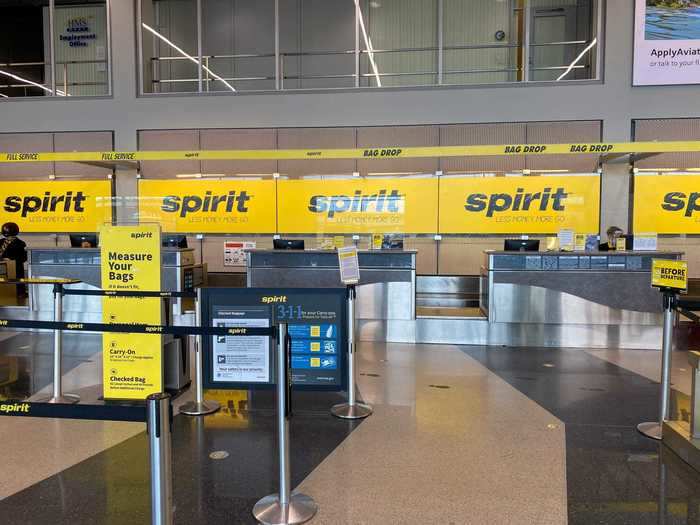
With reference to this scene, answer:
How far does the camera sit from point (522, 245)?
7.37m

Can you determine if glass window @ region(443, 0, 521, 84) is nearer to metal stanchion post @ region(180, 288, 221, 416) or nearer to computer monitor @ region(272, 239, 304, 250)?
computer monitor @ region(272, 239, 304, 250)

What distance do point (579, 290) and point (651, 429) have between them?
10.5 ft

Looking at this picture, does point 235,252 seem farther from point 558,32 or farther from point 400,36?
point 558,32

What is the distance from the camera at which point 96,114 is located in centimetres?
1044

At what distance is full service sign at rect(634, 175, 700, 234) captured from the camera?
943 cm

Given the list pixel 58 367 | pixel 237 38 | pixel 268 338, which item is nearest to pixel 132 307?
pixel 58 367

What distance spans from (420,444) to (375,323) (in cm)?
360

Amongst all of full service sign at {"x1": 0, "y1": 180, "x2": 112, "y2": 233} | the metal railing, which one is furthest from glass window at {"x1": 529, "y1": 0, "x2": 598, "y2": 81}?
full service sign at {"x1": 0, "y1": 180, "x2": 112, "y2": 233}

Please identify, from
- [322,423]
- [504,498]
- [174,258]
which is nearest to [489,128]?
[174,258]

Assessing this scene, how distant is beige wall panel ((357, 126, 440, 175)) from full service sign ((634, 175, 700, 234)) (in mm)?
3903

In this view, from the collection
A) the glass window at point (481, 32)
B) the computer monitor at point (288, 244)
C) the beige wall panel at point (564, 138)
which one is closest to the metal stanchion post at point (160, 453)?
the computer monitor at point (288, 244)

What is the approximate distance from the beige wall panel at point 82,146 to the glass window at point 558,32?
924 cm

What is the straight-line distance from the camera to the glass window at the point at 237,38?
12.1 metres

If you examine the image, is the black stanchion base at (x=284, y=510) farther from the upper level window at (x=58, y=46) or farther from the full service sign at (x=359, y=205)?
the upper level window at (x=58, y=46)
